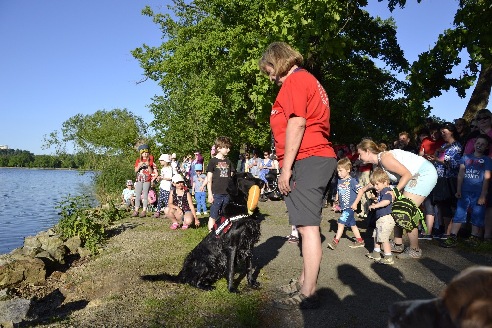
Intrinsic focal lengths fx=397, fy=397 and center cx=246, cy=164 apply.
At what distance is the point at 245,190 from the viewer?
16.9ft

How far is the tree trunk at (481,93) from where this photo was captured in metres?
11.5

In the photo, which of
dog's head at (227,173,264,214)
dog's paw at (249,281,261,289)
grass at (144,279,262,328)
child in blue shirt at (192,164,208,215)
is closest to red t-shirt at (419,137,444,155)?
dog's head at (227,173,264,214)

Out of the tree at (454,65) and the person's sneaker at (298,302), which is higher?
the tree at (454,65)

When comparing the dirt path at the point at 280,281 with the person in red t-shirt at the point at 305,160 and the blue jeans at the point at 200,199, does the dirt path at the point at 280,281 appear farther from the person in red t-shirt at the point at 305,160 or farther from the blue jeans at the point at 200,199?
the blue jeans at the point at 200,199

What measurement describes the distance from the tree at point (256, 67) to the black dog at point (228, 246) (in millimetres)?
7028

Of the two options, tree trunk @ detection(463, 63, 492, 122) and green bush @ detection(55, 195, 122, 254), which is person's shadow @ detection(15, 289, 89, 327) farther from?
tree trunk @ detection(463, 63, 492, 122)

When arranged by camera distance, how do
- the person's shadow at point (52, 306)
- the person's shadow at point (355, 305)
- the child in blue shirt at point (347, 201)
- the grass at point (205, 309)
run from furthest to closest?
the child in blue shirt at point (347, 201)
the person's shadow at point (52, 306)
the grass at point (205, 309)
the person's shadow at point (355, 305)

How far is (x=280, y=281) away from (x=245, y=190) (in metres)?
1.26

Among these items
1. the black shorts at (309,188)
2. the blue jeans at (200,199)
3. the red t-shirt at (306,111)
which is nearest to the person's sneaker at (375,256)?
the black shorts at (309,188)

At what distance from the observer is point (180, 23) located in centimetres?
3556

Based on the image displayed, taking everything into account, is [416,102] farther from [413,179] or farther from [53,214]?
[53,214]

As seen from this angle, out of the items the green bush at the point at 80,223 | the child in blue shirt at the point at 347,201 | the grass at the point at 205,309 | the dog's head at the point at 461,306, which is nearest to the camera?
the dog's head at the point at 461,306

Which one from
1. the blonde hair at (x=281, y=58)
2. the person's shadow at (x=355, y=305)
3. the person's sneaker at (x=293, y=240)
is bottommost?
the person's shadow at (x=355, y=305)

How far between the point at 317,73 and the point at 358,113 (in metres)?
4.01
